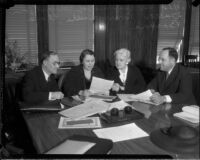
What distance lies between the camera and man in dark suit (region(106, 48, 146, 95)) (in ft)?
3.93

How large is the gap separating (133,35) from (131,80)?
0.70 m

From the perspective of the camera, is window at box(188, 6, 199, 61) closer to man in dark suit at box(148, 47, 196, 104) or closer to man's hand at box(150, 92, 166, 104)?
man in dark suit at box(148, 47, 196, 104)

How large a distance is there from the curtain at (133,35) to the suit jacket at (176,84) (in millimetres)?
150

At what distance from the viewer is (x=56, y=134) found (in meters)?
0.63

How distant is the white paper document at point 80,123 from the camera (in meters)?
0.69

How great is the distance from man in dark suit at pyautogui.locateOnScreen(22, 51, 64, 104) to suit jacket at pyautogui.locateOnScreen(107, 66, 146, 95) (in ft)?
1.04

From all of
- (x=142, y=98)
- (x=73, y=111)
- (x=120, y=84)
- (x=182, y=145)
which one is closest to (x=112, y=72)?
(x=120, y=84)

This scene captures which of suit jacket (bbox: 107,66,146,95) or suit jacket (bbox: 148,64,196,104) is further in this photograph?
suit jacket (bbox: 107,66,146,95)

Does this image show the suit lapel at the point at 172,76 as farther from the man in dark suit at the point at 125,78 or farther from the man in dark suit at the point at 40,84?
the man in dark suit at the point at 40,84

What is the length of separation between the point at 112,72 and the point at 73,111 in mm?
519

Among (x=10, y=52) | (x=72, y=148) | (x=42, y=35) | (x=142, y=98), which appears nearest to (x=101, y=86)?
(x=142, y=98)

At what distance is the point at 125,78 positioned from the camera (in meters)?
1.31

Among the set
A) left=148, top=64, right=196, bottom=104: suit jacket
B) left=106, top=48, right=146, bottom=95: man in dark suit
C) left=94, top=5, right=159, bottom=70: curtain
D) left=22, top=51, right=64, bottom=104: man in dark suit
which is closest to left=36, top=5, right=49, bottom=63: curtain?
left=94, top=5, right=159, bottom=70: curtain

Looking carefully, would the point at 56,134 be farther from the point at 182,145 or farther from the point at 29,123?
the point at 182,145
